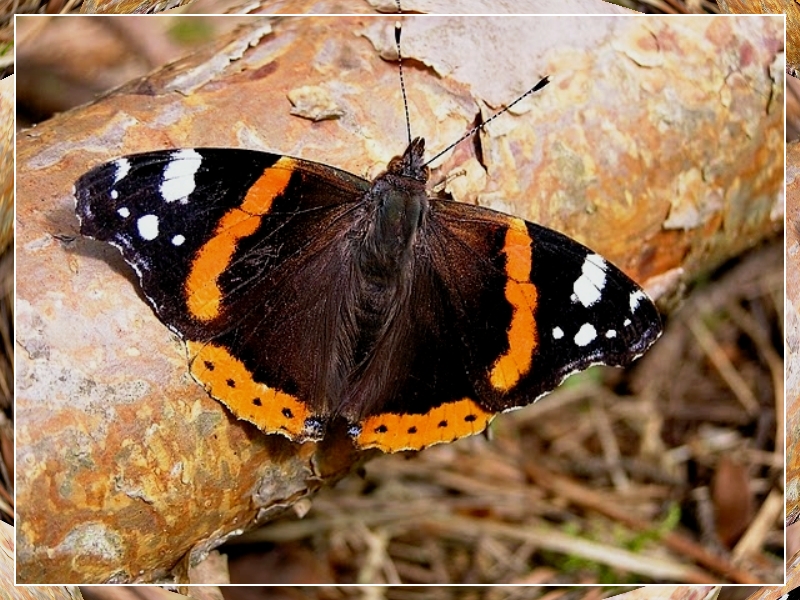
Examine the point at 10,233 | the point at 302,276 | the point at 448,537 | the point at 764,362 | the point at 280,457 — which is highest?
the point at 10,233

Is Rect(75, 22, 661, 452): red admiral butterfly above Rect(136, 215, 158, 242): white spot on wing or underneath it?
underneath

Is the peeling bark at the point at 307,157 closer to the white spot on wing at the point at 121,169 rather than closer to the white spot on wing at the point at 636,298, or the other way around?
the white spot on wing at the point at 121,169

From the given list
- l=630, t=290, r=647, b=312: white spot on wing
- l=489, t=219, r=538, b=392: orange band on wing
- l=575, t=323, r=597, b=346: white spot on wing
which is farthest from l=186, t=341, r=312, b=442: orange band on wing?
l=630, t=290, r=647, b=312: white spot on wing

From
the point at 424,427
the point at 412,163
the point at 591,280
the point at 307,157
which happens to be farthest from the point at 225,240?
the point at 591,280

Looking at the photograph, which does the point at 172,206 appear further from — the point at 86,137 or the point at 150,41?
the point at 150,41

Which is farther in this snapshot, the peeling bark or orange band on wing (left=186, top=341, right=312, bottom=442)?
orange band on wing (left=186, top=341, right=312, bottom=442)

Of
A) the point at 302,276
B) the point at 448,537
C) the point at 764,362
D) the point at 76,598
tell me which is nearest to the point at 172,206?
the point at 302,276

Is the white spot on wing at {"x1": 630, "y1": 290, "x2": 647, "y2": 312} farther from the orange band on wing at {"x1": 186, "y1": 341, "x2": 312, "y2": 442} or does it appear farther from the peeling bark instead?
the orange band on wing at {"x1": 186, "y1": 341, "x2": 312, "y2": 442}
